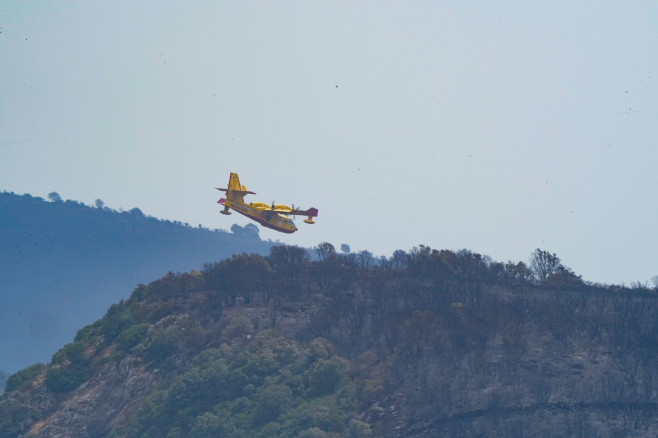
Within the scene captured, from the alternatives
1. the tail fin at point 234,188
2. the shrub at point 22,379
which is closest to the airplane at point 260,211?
the tail fin at point 234,188

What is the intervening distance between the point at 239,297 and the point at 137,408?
607 inches

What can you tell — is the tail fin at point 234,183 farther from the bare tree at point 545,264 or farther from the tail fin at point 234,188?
the bare tree at point 545,264

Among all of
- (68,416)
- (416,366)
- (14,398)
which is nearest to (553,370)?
(416,366)

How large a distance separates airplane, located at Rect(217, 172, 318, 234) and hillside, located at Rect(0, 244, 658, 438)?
448cm

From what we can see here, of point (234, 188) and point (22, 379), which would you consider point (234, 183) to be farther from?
point (22, 379)

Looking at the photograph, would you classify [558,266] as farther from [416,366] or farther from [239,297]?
[239,297]

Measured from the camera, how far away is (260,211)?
74062mm

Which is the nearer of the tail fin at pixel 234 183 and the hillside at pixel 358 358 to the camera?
the hillside at pixel 358 358

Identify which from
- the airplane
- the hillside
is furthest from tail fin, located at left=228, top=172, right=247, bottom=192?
the hillside

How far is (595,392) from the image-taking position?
4841 centimetres

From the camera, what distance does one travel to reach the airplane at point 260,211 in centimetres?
7406

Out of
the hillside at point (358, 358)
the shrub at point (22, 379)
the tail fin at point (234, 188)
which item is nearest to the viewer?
the hillside at point (358, 358)

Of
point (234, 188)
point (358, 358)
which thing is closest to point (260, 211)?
point (234, 188)

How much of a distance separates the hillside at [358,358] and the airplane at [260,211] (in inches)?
176
